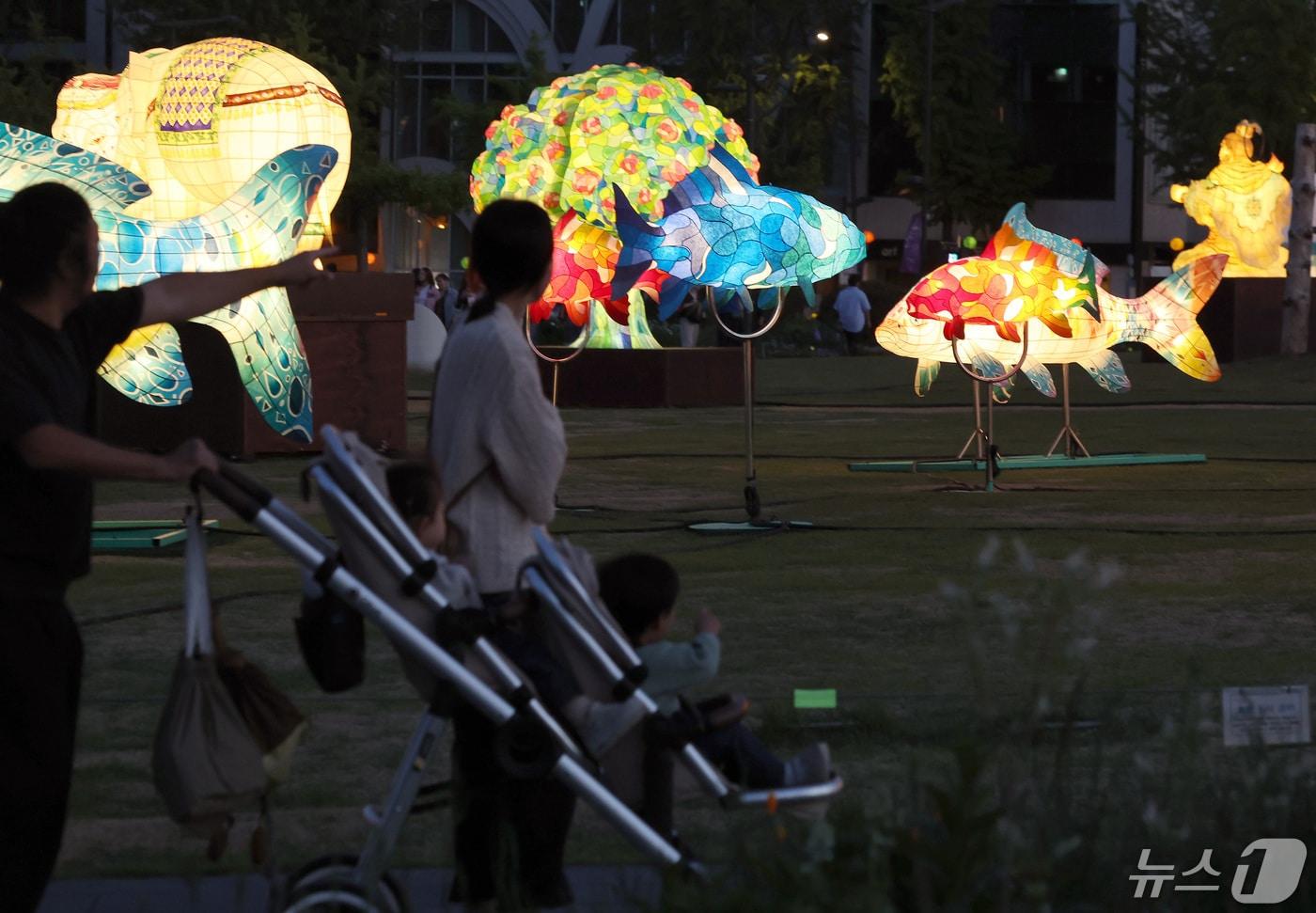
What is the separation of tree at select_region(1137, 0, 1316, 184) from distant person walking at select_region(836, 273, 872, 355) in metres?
11.0

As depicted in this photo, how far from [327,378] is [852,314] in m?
22.7

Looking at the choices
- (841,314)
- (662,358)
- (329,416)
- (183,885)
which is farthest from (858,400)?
(183,885)

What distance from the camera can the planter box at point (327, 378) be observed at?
18766 millimetres

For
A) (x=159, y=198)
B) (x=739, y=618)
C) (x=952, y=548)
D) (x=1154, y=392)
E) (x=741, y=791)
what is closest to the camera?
(x=741, y=791)

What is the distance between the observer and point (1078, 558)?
4.11 meters

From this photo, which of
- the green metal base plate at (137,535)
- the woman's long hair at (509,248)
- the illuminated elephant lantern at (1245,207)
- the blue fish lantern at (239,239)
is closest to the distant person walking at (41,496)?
the woman's long hair at (509,248)

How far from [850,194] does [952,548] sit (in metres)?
48.2

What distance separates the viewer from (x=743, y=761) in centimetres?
518

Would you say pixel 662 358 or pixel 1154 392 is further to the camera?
pixel 1154 392

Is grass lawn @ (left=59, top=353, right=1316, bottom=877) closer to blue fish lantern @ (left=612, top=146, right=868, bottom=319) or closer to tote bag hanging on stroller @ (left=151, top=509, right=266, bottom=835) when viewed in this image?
tote bag hanging on stroller @ (left=151, top=509, right=266, bottom=835)

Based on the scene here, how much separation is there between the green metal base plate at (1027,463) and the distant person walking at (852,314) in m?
22.3

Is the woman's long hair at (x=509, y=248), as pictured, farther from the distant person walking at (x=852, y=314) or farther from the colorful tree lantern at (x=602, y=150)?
the distant person walking at (x=852, y=314)

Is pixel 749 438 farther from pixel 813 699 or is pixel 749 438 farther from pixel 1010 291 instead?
pixel 813 699

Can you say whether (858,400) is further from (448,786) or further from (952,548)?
(448,786)
